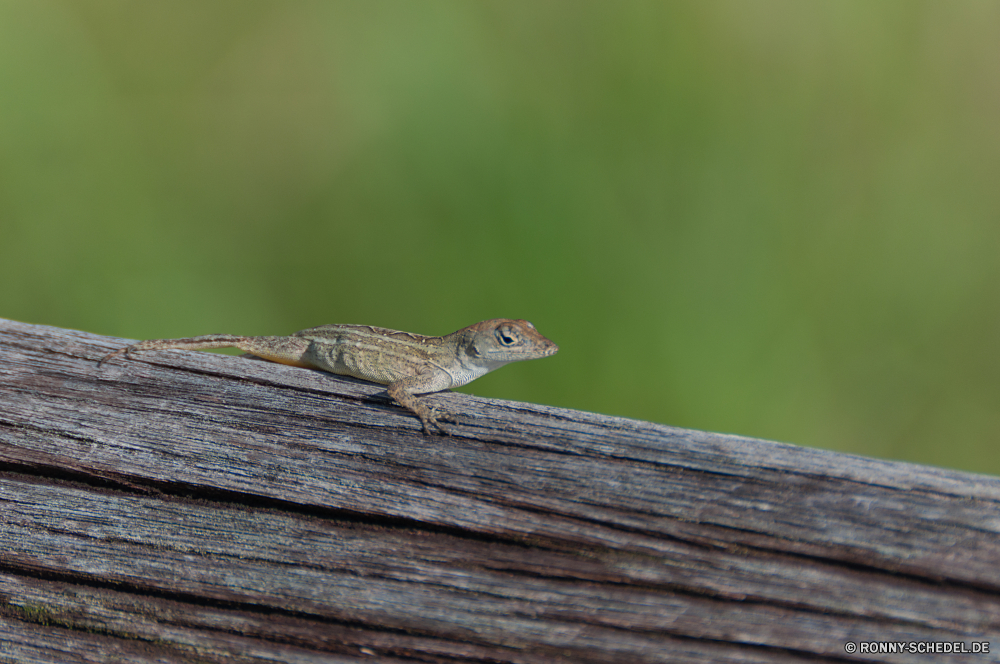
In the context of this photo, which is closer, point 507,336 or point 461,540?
point 461,540

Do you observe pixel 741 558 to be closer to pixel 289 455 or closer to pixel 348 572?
pixel 348 572

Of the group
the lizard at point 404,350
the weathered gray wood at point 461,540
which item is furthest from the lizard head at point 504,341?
the weathered gray wood at point 461,540

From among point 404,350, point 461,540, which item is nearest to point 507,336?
point 404,350

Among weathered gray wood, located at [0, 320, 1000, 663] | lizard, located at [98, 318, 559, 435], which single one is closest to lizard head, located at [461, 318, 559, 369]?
lizard, located at [98, 318, 559, 435]

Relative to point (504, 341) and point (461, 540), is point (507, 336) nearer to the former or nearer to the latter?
point (504, 341)

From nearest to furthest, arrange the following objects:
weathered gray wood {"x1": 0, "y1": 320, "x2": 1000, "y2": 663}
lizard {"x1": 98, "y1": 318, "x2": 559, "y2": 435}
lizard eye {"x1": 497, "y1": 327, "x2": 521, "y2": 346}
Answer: weathered gray wood {"x1": 0, "y1": 320, "x2": 1000, "y2": 663}
lizard {"x1": 98, "y1": 318, "x2": 559, "y2": 435}
lizard eye {"x1": 497, "y1": 327, "x2": 521, "y2": 346}

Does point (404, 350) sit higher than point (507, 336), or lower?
lower

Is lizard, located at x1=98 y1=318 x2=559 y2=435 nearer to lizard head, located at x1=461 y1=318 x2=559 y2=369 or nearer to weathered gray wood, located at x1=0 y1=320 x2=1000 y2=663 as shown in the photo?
lizard head, located at x1=461 y1=318 x2=559 y2=369
